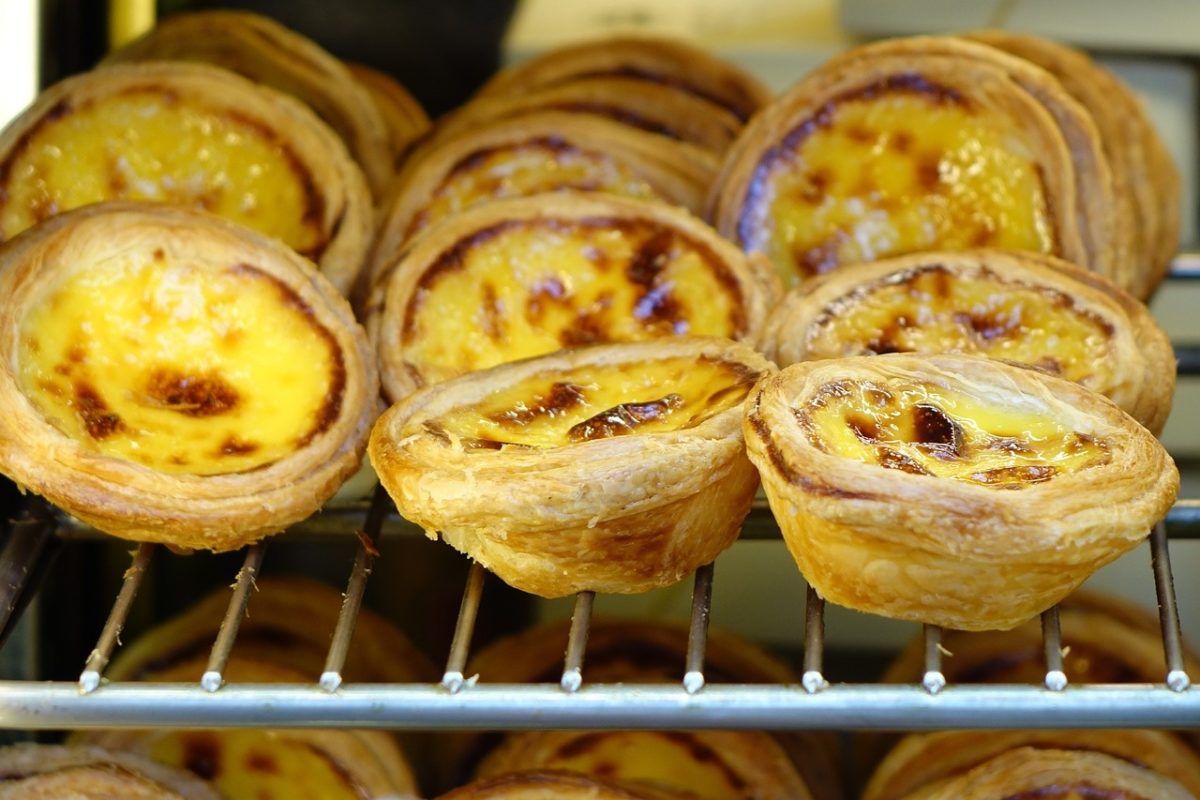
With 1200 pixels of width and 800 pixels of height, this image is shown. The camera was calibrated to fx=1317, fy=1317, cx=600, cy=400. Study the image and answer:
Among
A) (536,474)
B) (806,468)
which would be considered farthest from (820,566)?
(536,474)

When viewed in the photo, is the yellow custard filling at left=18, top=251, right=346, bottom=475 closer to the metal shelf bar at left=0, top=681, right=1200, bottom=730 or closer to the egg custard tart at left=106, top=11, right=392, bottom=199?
the metal shelf bar at left=0, top=681, right=1200, bottom=730

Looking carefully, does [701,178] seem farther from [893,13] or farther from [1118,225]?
[893,13]

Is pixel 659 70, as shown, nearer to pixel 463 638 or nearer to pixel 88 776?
pixel 463 638

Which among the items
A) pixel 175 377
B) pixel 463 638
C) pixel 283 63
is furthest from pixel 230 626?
pixel 283 63

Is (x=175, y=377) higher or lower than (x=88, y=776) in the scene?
higher

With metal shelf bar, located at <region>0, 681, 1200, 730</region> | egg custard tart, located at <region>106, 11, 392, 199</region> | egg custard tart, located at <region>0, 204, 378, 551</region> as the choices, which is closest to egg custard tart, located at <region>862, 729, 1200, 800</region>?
metal shelf bar, located at <region>0, 681, 1200, 730</region>

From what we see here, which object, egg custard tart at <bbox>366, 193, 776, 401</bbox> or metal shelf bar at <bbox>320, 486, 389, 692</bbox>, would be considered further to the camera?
egg custard tart at <bbox>366, 193, 776, 401</bbox>

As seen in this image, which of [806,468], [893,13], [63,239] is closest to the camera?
[806,468]
